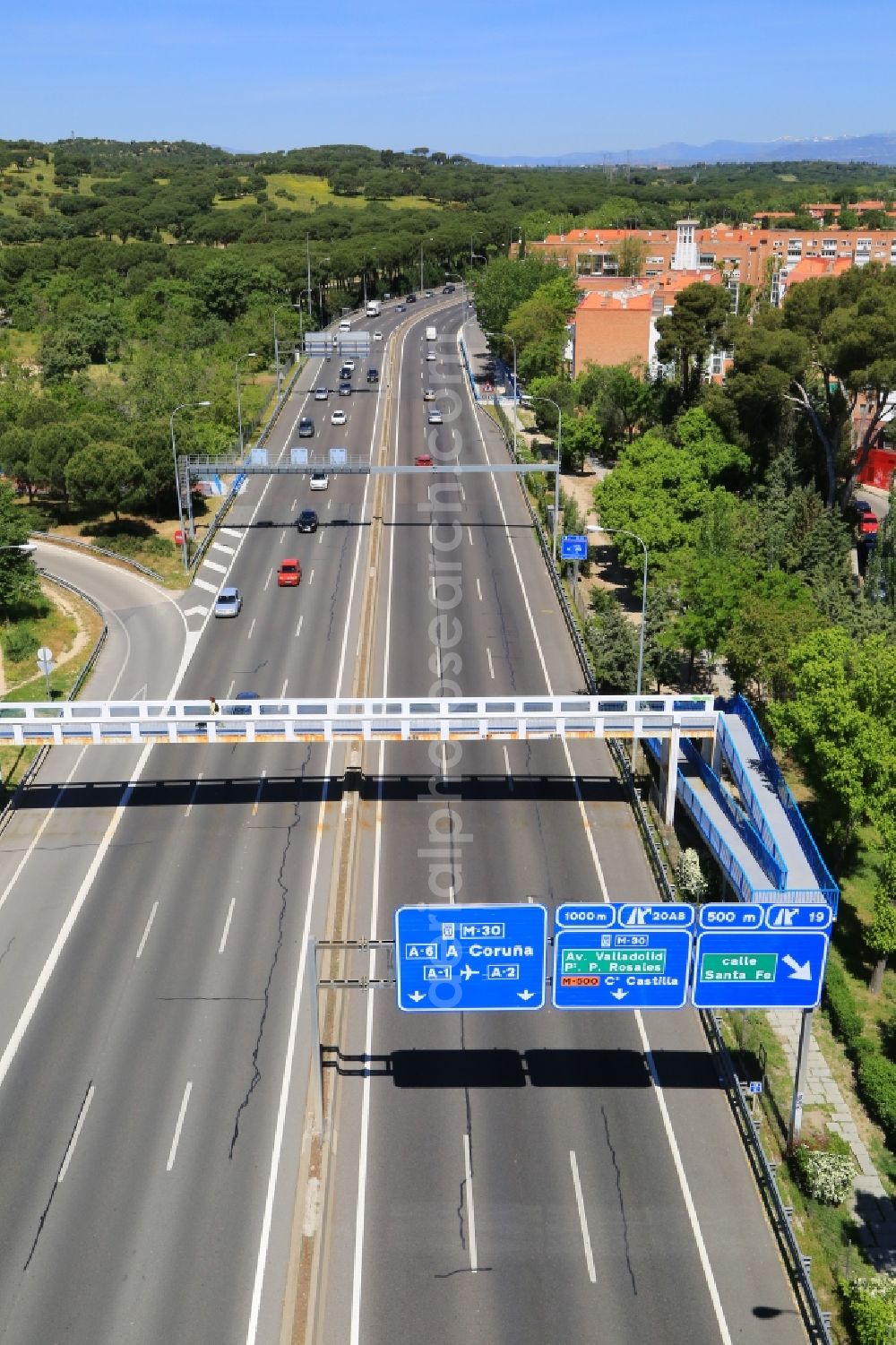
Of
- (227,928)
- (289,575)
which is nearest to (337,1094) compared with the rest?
(227,928)

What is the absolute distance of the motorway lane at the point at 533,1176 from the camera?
24.9 m

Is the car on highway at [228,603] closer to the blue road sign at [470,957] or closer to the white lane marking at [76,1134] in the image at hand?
the white lane marking at [76,1134]

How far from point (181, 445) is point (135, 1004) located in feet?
177

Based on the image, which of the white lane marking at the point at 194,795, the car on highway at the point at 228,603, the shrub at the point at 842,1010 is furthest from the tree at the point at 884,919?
the car on highway at the point at 228,603

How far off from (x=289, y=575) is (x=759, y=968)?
46.2 m

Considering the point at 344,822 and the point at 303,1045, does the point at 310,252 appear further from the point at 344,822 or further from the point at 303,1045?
the point at 303,1045

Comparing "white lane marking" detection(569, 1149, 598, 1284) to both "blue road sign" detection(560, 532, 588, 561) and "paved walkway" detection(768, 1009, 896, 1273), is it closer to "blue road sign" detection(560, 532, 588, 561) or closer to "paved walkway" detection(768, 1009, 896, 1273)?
"paved walkway" detection(768, 1009, 896, 1273)

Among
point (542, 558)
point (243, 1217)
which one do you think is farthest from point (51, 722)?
point (542, 558)

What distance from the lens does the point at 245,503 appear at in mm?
84500

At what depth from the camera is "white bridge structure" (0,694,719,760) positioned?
142 ft

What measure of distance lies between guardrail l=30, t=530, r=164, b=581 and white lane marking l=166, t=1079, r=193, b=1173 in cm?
4138

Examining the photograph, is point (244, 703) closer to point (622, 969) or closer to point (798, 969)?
point (622, 969)

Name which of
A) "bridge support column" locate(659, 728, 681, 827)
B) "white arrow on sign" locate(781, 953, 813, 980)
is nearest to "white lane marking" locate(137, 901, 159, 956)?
"bridge support column" locate(659, 728, 681, 827)

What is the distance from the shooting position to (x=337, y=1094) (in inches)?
1212
